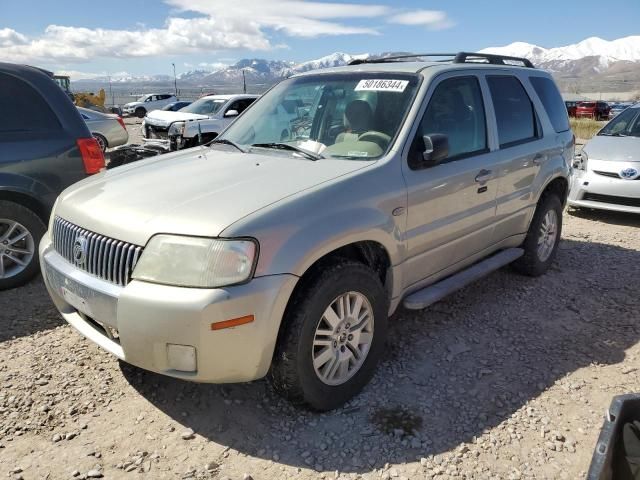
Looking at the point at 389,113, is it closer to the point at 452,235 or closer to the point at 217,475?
the point at 452,235

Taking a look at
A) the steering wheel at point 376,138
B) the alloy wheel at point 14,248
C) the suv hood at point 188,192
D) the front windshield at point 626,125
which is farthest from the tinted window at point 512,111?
the front windshield at point 626,125

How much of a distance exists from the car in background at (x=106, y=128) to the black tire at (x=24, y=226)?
8.49 meters

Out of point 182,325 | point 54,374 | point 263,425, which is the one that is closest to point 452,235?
point 263,425

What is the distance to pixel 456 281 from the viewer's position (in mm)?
3682

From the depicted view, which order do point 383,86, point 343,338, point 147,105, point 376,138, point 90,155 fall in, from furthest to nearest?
point 147,105, point 90,155, point 383,86, point 376,138, point 343,338

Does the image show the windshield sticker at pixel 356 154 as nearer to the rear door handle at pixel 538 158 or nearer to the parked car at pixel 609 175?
the rear door handle at pixel 538 158

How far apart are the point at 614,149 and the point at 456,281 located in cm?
510

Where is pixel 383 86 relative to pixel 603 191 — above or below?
above

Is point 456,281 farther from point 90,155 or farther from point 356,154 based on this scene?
point 90,155

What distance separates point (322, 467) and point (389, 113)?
7.05ft

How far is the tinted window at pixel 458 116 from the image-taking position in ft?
11.3

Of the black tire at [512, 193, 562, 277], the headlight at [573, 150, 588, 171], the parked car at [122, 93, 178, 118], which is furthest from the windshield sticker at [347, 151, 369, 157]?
the parked car at [122, 93, 178, 118]

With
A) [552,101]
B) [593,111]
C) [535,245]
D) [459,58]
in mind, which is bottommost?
[535,245]

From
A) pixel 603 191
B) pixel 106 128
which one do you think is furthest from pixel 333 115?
pixel 106 128
